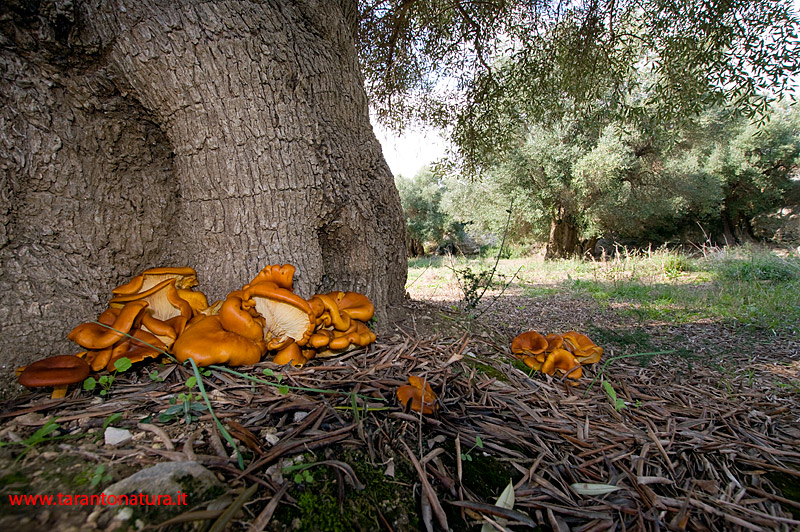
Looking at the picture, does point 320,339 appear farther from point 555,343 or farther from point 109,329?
point 555,343

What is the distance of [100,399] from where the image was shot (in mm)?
1132

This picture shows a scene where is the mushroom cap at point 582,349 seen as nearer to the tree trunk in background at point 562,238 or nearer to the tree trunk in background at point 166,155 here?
the tree trunk in background at point 166,155

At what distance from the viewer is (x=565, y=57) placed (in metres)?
3.86

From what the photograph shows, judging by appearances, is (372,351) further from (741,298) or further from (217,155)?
(741,298)

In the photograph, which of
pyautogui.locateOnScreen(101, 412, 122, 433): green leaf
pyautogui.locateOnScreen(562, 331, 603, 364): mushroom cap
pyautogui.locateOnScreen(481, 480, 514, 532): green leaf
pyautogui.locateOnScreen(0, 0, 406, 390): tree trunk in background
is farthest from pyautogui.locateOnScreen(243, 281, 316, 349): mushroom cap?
pyautogui.locateOnScreen(562, 331, 603, 364): mushroom cap

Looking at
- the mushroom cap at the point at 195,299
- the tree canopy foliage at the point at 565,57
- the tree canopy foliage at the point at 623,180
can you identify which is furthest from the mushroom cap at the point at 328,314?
the tree canopy foliage at the point at 623,180

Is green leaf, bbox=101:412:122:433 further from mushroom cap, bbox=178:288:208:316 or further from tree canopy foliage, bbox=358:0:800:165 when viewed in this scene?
tree canopy foliage, bbox=358:0:800:165

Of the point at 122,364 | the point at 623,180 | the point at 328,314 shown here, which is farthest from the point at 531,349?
the point at 623,180

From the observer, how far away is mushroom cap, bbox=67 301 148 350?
4.01 ft

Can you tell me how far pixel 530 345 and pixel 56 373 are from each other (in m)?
1.97

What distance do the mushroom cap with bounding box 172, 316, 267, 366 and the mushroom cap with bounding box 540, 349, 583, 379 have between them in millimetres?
1400

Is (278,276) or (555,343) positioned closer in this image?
(278,276)

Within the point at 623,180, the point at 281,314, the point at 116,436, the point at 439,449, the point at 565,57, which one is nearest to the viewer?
the point at 116,436

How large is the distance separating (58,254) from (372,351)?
1436 mm
